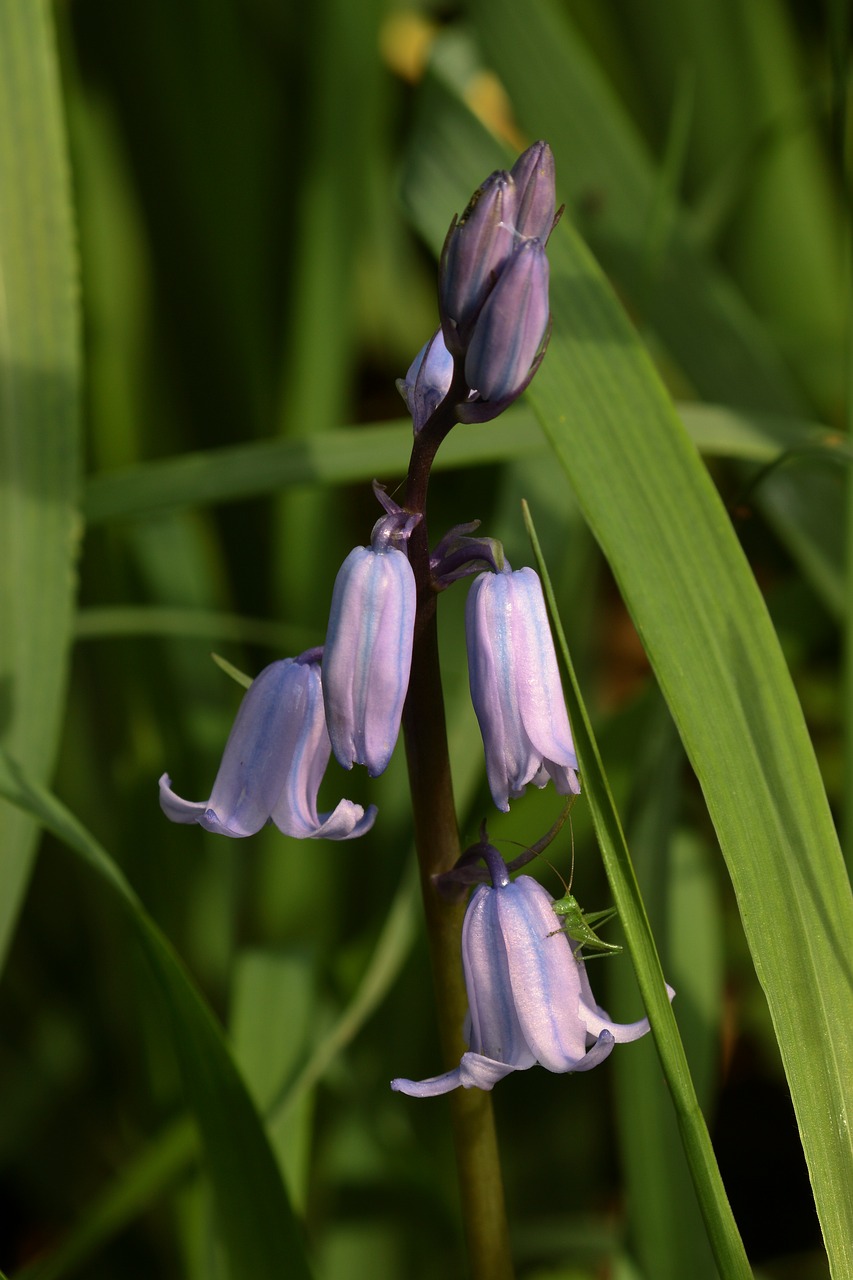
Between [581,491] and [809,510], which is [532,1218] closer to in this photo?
[809,510]

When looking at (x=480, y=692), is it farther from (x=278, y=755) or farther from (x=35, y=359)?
(x=35, y=359)

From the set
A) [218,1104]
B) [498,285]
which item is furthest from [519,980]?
[498,285]

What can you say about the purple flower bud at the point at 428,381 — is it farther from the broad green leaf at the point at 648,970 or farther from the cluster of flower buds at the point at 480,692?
the broad green leaf at the point at 648,970

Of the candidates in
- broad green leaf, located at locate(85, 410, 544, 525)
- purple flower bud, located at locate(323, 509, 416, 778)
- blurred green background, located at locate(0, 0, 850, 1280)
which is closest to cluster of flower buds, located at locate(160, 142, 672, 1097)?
purple flower bud, located at locate(323, 509, 416, 778)

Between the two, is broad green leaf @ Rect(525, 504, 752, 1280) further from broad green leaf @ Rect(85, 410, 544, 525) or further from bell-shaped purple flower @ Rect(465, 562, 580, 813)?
broad green leaf @ Rect(85, 410, 544, 525)

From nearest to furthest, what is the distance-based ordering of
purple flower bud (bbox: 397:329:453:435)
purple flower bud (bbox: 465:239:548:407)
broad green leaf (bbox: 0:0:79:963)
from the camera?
purple flower bud (bbox: 465:239:548:407), purple flower bud (bbox: 397:329:453:435), broad green leaf (bbox: 0:0:79:963)

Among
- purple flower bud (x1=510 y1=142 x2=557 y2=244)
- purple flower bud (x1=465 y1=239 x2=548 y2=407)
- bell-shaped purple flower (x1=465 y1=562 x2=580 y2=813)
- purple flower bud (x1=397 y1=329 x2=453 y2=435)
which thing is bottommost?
bell-shaped purple flower (x1=465 y1=562 x2=580 y2=813)

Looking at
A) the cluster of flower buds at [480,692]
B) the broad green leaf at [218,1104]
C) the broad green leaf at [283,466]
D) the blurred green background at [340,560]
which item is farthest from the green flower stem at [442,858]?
the broad green leaf at [283,466]
